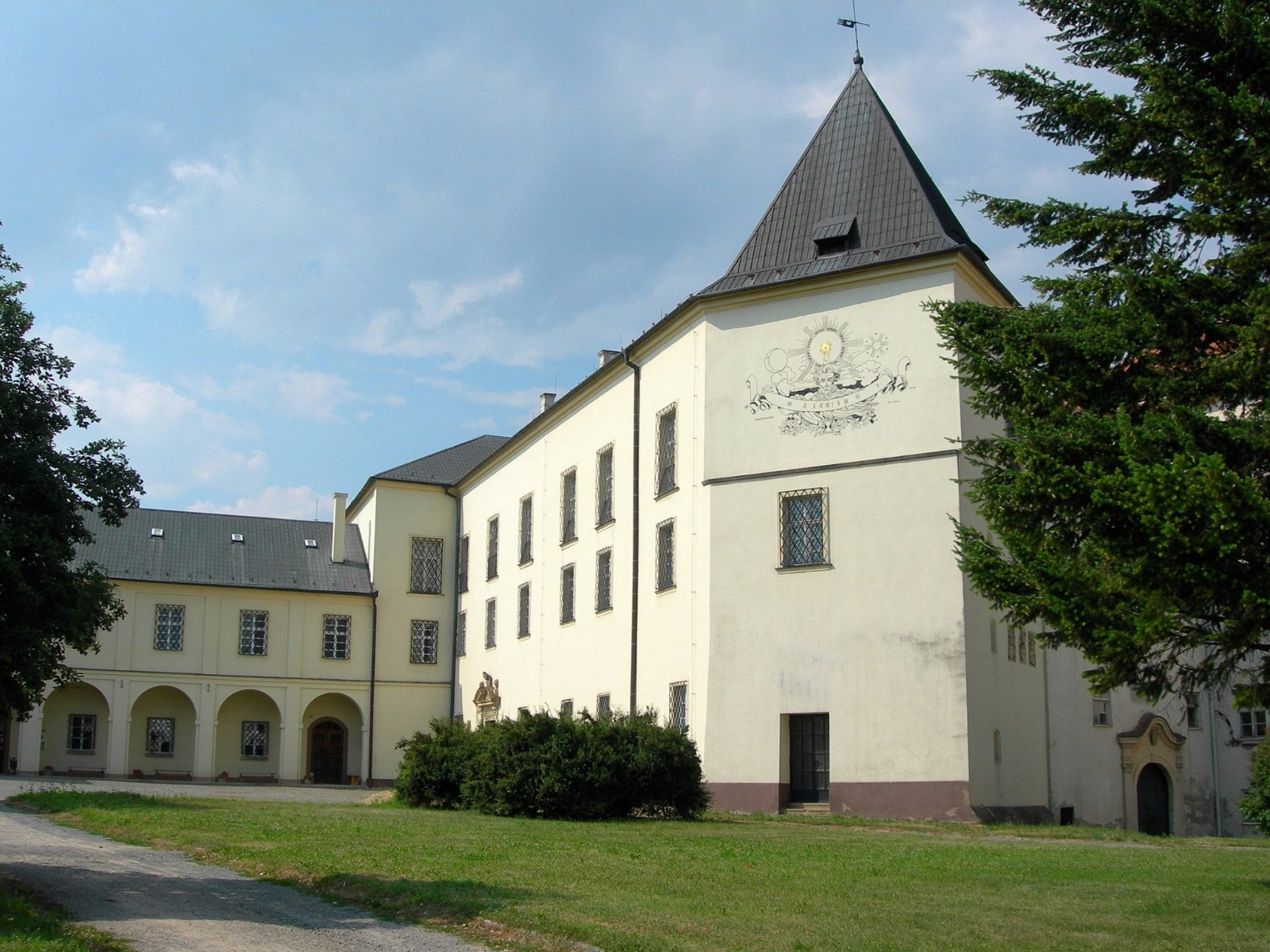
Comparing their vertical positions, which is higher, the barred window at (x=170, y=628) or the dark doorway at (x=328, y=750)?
the barred window at (x=170, y=628)

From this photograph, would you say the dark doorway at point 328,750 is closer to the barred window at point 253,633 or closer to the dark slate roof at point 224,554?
the barred window at point 253,633

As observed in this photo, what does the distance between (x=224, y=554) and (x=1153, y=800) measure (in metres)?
32.1

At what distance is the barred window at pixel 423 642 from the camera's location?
4812 cm

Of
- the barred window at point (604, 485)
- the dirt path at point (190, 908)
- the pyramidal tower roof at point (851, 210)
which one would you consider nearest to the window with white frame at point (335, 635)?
the barred window at point (604, 485)

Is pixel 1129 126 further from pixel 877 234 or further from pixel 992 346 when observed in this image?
pixel 877 234

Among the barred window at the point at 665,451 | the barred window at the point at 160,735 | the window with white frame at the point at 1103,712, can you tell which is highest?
the barred window at the point at 665,451

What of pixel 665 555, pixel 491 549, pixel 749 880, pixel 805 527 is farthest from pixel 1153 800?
pixel 749 880

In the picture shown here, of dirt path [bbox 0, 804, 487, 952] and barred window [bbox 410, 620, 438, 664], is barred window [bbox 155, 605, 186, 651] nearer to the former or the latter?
barred window [bbox 410, 620, 438, 664]

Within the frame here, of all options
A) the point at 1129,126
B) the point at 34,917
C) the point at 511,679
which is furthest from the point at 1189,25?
the point at 511,679

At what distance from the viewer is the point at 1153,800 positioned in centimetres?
3522

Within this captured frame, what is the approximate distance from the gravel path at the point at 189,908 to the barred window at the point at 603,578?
19720mm

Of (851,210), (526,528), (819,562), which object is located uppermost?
(851,210)

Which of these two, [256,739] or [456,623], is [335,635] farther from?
[256,739]

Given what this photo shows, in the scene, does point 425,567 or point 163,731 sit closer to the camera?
point 163,731
